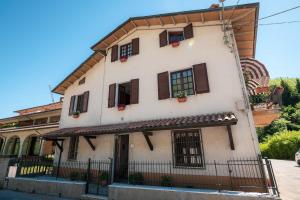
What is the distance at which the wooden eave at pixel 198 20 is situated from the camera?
898 centimetres

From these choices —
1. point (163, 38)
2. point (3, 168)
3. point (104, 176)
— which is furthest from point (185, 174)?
point (3, 168)

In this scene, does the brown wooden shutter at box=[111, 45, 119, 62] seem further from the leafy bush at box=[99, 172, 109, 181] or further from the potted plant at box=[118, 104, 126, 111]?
the leafy bush at box=[99, 172, 109, 181]

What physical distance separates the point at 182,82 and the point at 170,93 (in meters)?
0.91

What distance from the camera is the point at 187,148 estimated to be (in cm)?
828

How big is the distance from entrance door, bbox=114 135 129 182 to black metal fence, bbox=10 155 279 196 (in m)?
0.06

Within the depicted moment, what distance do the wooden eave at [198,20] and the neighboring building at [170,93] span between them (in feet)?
0.17

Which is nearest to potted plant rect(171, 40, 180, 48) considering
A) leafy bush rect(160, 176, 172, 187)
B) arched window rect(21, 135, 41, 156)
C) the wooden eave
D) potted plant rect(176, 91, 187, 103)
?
the wooden eave

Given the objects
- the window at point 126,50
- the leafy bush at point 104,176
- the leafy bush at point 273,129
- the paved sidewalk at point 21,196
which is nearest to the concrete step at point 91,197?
the paved sidewalk at point 21,196

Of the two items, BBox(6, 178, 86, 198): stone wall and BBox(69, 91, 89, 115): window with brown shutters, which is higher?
BBox(69, 91, 89, 115): window with brown shutters

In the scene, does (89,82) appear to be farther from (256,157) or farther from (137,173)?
(256,157)

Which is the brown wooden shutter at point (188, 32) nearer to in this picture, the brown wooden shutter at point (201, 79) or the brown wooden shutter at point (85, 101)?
the brown wooden shutter at point (201, 79)

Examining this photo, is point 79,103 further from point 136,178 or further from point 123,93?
point 136,178

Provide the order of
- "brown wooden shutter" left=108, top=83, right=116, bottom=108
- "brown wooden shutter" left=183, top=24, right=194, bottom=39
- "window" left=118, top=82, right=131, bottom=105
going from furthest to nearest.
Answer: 1. "window" left=118, top=82, right=131, bottom=105
2. "brown wooden shutter" left=108, top=83, right=116, bottom=108
3. "brown wooden shutter" left=183, top=24, right=194, bottom=39

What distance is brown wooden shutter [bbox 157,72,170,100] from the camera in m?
9.52
